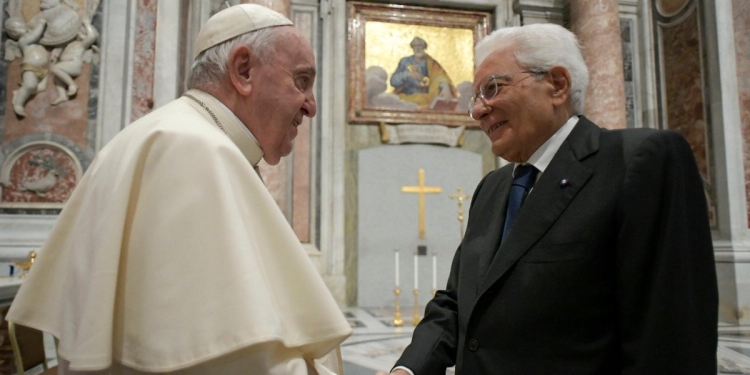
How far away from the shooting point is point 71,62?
5.93m

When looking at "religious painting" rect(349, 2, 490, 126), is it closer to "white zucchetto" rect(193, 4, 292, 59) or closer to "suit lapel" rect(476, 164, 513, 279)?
"suit lapel" rect(476, 164, 513, 279)

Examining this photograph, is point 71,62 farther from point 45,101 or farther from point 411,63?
point 411,63

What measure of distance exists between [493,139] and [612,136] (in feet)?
1.19

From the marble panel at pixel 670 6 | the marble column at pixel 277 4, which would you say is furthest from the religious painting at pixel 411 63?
the marble panel at pixel 670 6

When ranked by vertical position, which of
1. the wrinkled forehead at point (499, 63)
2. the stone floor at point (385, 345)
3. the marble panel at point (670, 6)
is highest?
the marble panel at point (670, 6)

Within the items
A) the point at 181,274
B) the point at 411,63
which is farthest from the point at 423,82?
the point at 181,274

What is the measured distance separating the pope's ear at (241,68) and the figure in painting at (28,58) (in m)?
5.50

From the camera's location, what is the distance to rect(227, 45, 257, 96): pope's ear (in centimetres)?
141

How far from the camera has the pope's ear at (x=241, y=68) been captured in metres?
1.41

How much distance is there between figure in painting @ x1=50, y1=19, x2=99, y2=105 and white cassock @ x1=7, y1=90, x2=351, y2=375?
5.47m

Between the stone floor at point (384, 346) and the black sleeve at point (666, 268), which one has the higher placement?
the black sleeve at point (666, 268)

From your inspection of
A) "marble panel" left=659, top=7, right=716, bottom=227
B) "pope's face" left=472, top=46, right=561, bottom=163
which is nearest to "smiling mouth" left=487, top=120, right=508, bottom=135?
"pope's face" left=472, top=46, right=561, bottom=163

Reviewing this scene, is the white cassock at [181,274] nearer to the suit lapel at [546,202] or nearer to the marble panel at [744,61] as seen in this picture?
the suit lapel at [546,202]

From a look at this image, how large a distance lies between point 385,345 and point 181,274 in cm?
454
